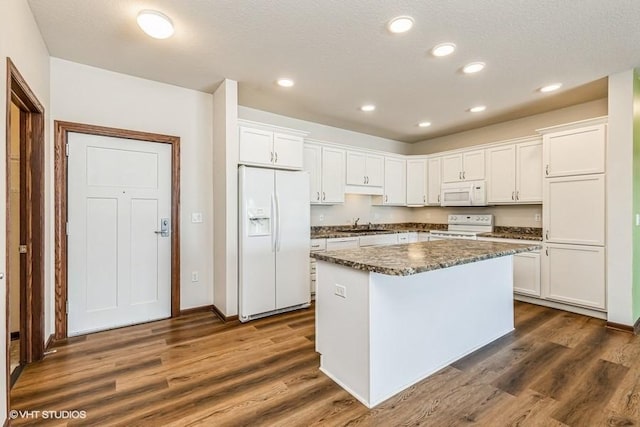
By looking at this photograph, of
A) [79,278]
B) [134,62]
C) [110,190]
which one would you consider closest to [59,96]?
[134,62]

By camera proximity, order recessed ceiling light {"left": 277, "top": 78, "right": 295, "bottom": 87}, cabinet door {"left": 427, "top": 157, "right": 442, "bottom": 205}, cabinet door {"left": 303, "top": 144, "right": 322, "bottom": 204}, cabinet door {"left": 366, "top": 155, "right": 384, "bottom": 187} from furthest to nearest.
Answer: cabinet door {"left": 427, "top": 157, "right": 442, "bottom": 205} → cabinet door {"left": 366, "top": 155, "right": 384, "bottom": 187} → cabinet door {"left": 303, "top": 144, "right": 322, "bottom": 204} → recessed ceiling light {"left": 277, "top": 78, "right": 295, "bottom": 87}

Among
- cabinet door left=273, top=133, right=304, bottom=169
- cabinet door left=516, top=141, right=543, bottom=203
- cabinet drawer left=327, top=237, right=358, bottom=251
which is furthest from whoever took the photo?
cabinet drawer left=327, top=237, right=358, bottom=251

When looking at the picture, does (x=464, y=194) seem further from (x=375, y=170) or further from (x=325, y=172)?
(x=325, y=172)

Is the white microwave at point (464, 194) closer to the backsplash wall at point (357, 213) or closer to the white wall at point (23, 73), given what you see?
the backsplash wall at point (357, 213)

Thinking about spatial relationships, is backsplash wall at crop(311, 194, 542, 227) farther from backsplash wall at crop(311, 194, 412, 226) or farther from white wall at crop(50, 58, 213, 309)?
white wall at crop(50, 58, 213, 309)

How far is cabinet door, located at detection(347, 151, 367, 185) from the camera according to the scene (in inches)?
191

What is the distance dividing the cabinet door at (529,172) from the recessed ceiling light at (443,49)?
7.47 ft

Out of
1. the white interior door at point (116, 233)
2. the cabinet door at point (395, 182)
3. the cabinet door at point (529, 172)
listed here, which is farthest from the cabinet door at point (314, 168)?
the cabinet door at point (529, 172)

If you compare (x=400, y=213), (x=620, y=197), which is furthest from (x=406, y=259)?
(x=400, y=213)

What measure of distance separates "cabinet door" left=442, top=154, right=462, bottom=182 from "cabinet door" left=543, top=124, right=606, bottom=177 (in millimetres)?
1307

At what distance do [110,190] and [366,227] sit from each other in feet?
12.5

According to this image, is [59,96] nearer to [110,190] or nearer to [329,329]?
[110,190]

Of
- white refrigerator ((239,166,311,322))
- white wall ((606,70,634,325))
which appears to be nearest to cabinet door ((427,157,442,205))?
white wall ((606,70,634,325))

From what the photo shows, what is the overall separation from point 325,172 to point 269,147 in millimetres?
1167
